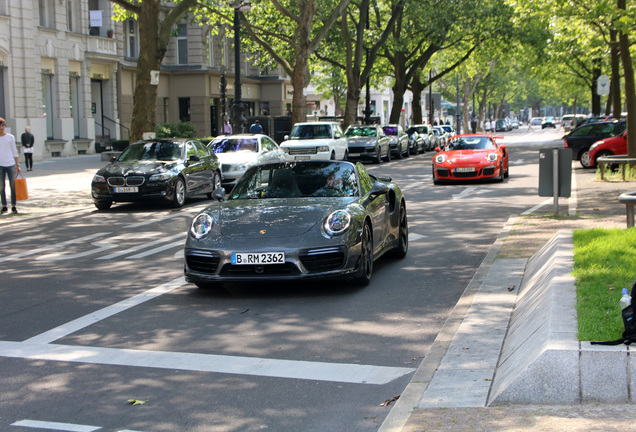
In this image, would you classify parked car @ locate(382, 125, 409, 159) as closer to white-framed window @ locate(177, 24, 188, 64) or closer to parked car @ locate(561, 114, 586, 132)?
parked car @ locate(561, 114, 586, 132)

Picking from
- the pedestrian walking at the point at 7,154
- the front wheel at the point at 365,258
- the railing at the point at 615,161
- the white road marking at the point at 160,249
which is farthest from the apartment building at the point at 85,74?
the front wheel at the point at 365,258

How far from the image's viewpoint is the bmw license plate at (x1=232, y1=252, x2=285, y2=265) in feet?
27.0

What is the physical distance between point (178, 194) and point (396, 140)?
73.1ft

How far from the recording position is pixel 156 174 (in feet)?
Answer: 59.5

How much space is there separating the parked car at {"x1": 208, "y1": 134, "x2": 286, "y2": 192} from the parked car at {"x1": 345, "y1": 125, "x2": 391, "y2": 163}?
37.3 ft

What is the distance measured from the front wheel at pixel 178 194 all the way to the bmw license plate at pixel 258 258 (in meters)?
10.2

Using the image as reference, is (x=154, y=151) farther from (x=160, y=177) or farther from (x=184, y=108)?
(x=184, y=108)

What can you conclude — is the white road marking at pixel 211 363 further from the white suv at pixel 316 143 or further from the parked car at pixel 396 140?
the parked car at pixel 396 140

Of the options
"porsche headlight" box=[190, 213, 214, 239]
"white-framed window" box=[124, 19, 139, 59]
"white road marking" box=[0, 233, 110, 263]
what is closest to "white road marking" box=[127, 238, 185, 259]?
"white road marking" box=[0, 233, 110, 263]

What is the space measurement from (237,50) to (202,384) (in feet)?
81.0

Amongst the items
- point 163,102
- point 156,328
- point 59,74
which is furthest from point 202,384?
point 163,102

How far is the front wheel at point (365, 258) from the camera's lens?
8.75 m

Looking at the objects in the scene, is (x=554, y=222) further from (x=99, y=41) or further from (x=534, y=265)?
→ (x=99, y=41)

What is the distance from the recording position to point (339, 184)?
973 centimetres
